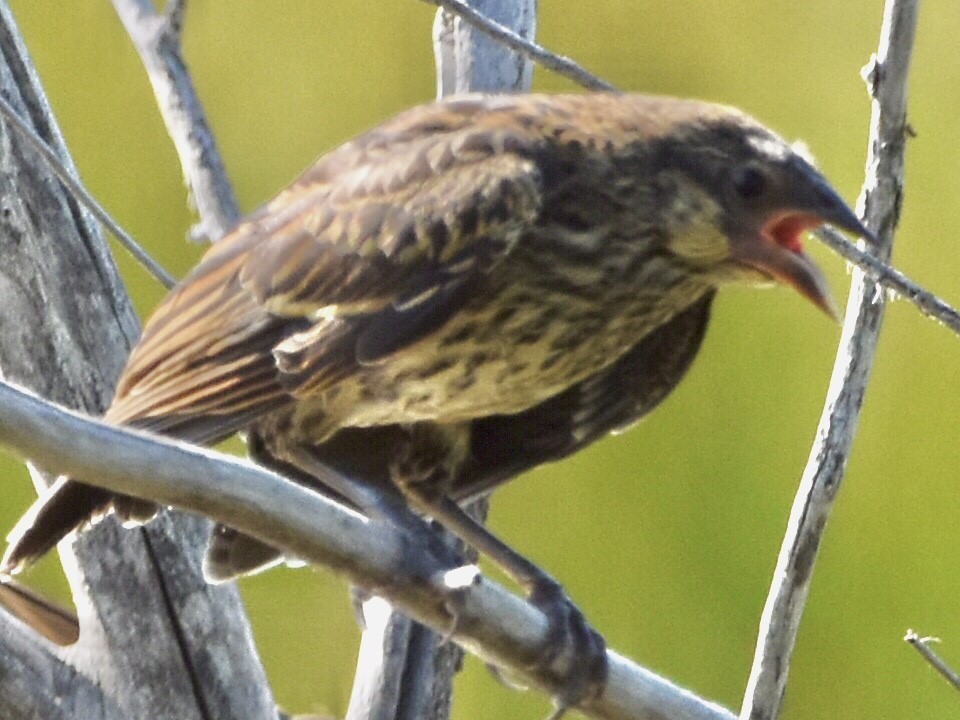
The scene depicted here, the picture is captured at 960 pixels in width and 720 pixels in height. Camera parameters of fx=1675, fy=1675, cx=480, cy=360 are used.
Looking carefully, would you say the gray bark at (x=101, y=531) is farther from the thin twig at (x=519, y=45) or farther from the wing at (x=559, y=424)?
the thin twig at (x=519, y=45)

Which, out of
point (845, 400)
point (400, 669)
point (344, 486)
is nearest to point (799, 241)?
point (845, 400)

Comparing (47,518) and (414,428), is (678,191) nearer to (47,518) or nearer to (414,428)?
(414,428)

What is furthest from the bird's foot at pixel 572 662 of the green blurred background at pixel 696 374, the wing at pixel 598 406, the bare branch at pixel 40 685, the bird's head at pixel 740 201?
the green blurred background at pixel 696 374

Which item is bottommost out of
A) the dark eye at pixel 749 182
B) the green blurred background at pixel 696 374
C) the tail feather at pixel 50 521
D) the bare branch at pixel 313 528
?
the bare branch at pixel 313 528

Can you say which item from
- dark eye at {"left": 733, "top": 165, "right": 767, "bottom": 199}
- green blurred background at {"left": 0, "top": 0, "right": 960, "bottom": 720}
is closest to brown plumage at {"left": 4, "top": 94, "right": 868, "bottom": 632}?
dark eye at {"left": 733, "top": 165, "right": 767, "bottom": 199}

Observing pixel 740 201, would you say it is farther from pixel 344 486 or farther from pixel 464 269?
pixel 344 486

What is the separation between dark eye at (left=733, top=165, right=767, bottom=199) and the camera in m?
1.66

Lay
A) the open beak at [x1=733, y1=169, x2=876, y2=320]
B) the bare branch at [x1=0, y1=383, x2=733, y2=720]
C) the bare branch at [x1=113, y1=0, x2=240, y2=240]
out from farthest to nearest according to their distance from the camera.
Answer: the bare branch at [x1=113, y1=0, x2=240, y2=240] → the open beak at [x1=733, y1=169, x2=876, y2=320] → the bare branch at [x1=0, y1=383, x2=733, y2=720]

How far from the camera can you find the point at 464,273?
163cm

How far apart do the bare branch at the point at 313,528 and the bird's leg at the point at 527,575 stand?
0.6 inches

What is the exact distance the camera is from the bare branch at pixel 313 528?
45.1 inches

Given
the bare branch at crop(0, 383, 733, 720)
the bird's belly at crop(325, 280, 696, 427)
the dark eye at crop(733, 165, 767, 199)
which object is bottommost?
the bare branch at crop(0, 383, 733, 720)

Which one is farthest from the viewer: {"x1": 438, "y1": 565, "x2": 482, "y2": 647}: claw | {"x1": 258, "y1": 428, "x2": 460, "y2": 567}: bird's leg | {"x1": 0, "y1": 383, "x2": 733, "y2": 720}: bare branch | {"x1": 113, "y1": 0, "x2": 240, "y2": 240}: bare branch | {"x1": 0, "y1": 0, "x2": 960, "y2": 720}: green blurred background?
{"x1": 0, "y1": 0, "x2": 960, "y2": 720}: green blurred background

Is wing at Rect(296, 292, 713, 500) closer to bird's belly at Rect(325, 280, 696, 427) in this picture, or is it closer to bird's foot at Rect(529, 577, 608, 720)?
Result: bird's belly at Rect(325, 280, 696, 427)
